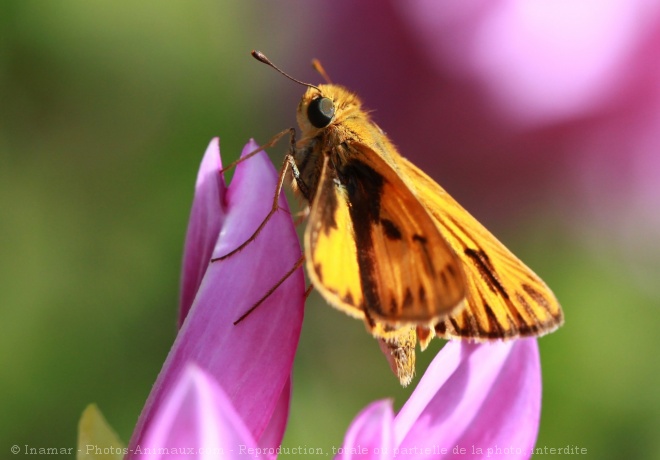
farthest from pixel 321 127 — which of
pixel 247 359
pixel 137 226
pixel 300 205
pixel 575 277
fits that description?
pixel 575 277

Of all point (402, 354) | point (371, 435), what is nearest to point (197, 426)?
point (371, 435)

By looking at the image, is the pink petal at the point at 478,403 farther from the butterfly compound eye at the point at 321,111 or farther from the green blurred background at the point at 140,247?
the green blurred background at the point at 140,247

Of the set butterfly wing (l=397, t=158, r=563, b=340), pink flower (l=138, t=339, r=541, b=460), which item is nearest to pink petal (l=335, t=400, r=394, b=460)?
pink flower (l=138, t=339, r=541, b=460)

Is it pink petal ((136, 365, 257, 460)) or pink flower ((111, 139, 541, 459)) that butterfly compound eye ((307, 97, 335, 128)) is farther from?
pink petal ((136, 365, 257, 460))

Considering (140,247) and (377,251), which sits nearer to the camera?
(377,251)

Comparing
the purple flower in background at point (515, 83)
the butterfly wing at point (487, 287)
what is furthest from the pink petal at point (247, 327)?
the purple flower in background at point (515, 83)

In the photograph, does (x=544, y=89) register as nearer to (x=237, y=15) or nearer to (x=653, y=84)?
Answer: (x=653, y=84)

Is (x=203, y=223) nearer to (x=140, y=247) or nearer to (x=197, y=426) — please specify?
(x=197, y=426)
